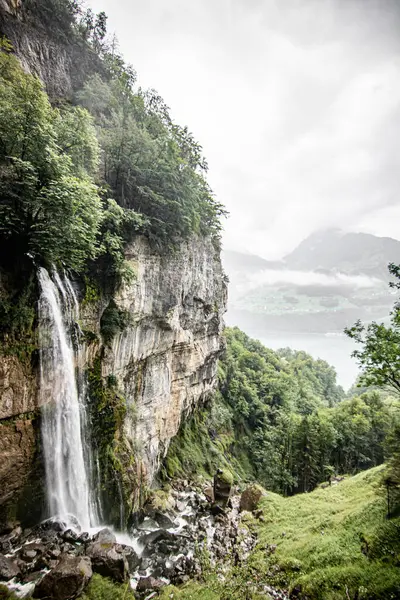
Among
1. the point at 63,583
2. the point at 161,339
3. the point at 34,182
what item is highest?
the point at 34,182

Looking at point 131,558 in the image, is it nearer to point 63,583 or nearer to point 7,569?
point 63,583

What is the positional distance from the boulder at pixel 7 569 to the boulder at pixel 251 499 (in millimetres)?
15211

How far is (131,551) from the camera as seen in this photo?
12.0 meters

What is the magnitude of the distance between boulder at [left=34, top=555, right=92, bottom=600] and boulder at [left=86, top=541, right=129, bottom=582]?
3.22 feet

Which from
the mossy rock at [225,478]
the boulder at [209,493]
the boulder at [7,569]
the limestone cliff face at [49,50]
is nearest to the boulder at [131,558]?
the boulder at [7,569]

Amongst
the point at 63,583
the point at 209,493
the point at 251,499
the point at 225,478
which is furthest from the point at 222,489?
the point at 63,583

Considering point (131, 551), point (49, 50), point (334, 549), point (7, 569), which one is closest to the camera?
point (7, 569)

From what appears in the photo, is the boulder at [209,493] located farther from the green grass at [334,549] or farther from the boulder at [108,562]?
the boulder at [108,562]

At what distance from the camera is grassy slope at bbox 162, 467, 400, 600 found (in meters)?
8.46

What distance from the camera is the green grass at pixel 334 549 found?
27.6ft

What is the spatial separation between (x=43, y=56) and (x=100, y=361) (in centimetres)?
2131

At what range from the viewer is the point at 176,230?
19281 mm

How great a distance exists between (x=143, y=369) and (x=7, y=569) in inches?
445

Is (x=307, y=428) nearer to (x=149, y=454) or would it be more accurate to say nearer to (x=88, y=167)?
(x=149, y=454)
